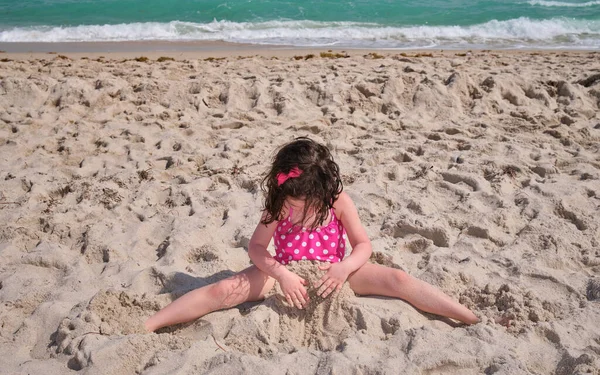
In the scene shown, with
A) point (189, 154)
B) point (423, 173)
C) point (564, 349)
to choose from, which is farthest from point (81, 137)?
point (564, 349)

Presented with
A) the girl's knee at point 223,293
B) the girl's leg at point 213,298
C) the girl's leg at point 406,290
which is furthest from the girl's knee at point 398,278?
the girl's knee at point 223,293

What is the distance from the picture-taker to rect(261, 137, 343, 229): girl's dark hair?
236 centimetres

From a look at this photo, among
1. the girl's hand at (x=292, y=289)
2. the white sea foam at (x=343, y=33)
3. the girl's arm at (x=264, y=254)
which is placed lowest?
the girl's hand at (x=292, y=289)

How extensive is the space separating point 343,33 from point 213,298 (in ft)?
29.1

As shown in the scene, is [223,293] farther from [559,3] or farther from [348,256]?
[559,3]

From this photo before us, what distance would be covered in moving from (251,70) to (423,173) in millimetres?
3144

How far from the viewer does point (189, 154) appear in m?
4.34

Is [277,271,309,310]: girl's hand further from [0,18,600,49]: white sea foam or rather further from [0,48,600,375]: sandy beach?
[0,18,600,49]: white sea foam

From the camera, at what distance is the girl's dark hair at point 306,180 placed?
92.8 inches

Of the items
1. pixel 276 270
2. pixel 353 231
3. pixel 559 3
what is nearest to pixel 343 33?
pixel 559 3

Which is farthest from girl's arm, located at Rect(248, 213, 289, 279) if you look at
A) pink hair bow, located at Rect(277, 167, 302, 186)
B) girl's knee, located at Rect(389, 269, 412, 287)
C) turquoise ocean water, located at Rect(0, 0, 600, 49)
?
turquoise ocean water, located at Rect(0, 0, 600, 49)

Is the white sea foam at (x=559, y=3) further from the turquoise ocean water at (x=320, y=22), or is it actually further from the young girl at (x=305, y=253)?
the young girl at (x=305, y=253)

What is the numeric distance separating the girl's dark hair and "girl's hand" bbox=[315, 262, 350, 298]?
22cm

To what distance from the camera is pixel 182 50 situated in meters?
9.03
